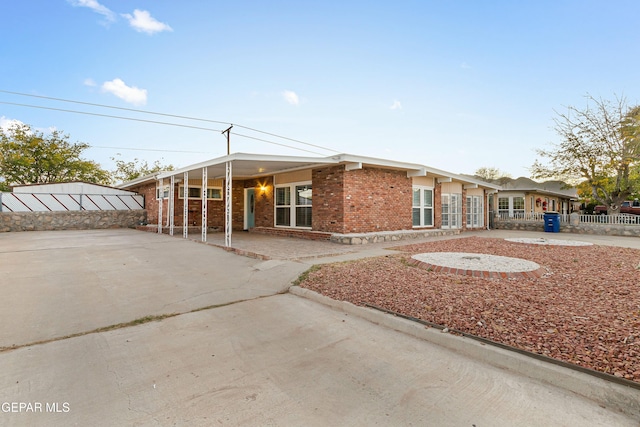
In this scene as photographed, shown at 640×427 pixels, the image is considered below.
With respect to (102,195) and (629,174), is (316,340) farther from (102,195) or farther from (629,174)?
(102,195)

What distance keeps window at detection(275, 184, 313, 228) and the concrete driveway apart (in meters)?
7.94

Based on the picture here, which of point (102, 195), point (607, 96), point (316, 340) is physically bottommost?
point (316, 340)

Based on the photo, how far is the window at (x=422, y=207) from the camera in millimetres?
13656

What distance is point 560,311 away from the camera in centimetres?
341

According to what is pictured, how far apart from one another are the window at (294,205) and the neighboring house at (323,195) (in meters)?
0.04

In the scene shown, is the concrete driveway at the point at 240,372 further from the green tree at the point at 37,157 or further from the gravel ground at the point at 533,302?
the green tree at the point at 37,157

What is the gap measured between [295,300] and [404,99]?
1202cm

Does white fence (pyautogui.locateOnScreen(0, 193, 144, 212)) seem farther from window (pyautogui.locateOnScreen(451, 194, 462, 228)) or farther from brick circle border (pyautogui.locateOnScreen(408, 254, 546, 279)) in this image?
→ brick circle border (pyautogui.locateOnScreen(408, 254, 546, 279))

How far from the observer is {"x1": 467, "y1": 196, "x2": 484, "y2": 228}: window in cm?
1739

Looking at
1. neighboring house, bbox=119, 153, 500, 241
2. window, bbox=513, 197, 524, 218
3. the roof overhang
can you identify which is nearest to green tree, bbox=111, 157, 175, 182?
neighboring house, bbox=119, 153, 500, 241

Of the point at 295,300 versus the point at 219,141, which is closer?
the point at 295,300

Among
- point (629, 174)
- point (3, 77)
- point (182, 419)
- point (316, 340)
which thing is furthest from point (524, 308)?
point (3, 77)

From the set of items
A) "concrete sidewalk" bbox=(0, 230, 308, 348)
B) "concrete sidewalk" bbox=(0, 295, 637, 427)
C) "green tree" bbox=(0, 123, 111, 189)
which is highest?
"green tree" bbox=(0, 123, 111, 189)

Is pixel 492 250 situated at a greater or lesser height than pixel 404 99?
lesser
